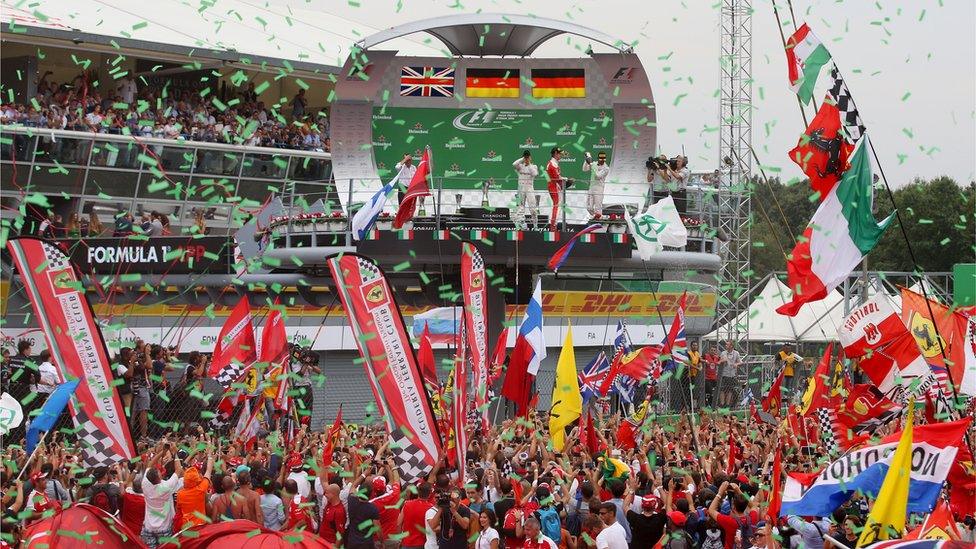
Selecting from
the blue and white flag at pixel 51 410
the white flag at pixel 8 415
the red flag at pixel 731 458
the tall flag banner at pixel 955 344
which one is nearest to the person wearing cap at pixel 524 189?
the tall flag banner at pixel 955 344

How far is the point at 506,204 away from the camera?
27.5 metres

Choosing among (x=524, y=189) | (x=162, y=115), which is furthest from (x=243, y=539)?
(x=162, y=115)

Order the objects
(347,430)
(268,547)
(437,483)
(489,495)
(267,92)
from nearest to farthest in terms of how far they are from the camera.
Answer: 1. (268,547)
2. (437,483)
3. (489,495)
4. (347,430)
5. (267,92)

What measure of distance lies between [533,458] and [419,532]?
3.45 metres

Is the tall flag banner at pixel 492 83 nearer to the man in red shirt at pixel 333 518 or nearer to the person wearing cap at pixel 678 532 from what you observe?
the man in red shirt at pixel 333 518

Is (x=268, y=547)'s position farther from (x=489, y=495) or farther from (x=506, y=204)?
(x=506, y=204)

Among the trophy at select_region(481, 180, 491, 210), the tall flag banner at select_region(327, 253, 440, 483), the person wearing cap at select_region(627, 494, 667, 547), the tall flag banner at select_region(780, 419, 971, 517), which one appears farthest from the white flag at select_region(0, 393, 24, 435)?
the trophy at select_region(481, 180, 491, 210)

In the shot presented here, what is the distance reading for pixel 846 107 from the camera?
1198 centimetres

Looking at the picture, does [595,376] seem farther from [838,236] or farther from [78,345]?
[838,236]

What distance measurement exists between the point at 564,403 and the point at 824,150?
18.6 feet

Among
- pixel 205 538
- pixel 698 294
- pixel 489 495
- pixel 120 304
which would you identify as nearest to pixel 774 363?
pixel 698 294

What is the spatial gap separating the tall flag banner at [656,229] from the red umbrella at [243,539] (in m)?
13.0

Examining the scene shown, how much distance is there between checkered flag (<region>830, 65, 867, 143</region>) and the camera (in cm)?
1187

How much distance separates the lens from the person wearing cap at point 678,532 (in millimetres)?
11805
